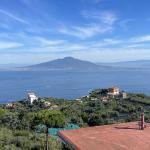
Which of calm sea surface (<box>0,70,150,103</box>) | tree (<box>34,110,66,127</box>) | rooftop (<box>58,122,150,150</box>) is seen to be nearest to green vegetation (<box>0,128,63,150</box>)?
rooftop (<box>58,122,150,150</box>)

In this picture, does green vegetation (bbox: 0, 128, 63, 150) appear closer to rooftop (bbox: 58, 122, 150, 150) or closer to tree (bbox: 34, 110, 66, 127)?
rooftop (bbox: 58, 122, 150, 150)

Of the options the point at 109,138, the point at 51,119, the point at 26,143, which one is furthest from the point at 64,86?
the point at 109,138

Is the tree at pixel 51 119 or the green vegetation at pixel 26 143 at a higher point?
the green vegetation at pixel 26 143

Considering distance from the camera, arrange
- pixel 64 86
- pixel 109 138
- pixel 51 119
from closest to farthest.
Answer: pixel 109 138, pixel 51 119, pixel 64 86

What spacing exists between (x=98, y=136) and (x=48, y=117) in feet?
43.3

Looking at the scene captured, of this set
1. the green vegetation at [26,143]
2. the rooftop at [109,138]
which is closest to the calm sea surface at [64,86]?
the green vegetation at [26,143]

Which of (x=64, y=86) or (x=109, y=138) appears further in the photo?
(x=64, y=86)

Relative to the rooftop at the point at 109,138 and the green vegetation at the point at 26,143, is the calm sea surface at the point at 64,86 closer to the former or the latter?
the green vegetation at the point at 26,143

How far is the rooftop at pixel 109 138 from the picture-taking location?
198 inches

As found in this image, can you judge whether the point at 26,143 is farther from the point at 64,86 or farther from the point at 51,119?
the point at 64,86

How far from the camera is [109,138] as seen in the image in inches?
216

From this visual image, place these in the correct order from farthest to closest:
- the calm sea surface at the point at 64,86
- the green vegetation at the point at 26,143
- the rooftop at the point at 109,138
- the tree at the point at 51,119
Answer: the calm sea surface at the point at 64,86 → the tree at the point at 51,119 → the green vegetation at the point at 26,143 → the rooftop at the point at 109,138

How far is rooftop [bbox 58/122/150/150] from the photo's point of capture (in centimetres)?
504

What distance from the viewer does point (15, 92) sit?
273 ft
